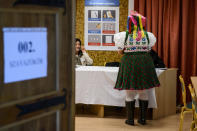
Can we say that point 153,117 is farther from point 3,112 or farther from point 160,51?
point 3,112

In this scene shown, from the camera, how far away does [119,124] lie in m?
4.89

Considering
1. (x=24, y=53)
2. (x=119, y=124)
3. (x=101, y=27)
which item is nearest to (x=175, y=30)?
(x=101, y=27)

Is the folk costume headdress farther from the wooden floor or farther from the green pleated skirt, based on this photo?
the wooden floor

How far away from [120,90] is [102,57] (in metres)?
1.55

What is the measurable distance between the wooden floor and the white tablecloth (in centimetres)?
24

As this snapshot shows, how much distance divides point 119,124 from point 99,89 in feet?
1.86

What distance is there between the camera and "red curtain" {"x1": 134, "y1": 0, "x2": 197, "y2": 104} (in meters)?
5.76

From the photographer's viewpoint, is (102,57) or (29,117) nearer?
(29,117)

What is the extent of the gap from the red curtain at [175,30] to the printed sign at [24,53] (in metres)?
3.95

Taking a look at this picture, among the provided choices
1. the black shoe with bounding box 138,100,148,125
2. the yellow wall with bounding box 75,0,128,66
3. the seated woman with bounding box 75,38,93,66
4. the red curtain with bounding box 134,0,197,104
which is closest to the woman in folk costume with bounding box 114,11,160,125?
the black shoe with bounding box 138,100,148,125

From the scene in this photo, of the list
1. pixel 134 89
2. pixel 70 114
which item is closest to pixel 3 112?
pixel 70 114

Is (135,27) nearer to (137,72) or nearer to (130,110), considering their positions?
(137,72)

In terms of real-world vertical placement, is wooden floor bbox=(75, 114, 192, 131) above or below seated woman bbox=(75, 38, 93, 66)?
below

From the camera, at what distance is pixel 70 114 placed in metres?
2.49
